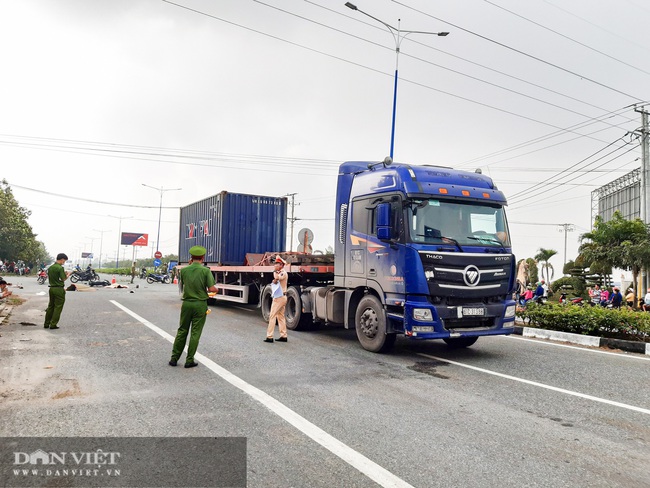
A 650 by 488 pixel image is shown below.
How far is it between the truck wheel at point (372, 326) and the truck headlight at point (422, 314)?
67 cm

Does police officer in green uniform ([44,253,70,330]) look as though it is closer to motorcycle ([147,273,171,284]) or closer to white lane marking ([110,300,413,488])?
white lane marking ([110,300,413,488])

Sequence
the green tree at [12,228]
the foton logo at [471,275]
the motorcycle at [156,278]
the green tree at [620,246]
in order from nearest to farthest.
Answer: the foton logo at [471,275] → the green tree at [620,246] → the motorcycle at [156,278] → the green tree at [12,228]

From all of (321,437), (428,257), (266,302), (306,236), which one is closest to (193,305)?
(321,437)

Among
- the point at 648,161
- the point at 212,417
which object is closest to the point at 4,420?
the point at 212,417

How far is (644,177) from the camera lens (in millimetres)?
20266

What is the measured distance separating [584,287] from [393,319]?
2374cm

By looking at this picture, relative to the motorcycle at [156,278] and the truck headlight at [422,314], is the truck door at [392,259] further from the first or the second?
the motorcycle at [156,278]

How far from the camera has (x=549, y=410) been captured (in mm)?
4727

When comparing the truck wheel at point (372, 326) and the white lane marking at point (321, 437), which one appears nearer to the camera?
the white lane marking at point (321, 437)

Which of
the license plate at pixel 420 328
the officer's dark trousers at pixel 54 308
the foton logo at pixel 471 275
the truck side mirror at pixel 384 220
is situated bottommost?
the officer's dark trousers at pixel 54 308

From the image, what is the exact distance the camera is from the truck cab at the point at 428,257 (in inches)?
268

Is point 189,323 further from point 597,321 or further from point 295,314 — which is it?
point 597,321

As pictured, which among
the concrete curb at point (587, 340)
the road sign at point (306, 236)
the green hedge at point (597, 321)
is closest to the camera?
the concrete curb at point (587, 340)

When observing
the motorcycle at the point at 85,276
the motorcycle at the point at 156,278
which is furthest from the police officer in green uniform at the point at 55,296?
the motorcycle at the point at 156,278
